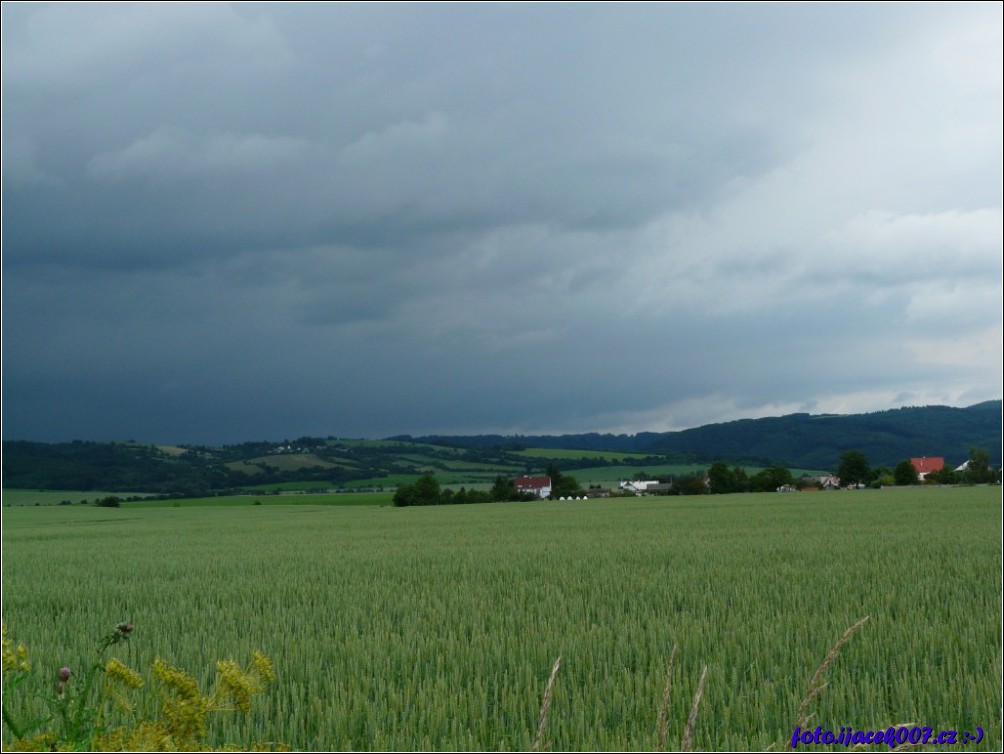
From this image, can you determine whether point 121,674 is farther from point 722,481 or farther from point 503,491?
point 503,491

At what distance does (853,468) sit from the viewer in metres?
84.5

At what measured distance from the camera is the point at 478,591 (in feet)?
39.9

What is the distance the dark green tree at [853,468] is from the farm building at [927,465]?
41.6ft

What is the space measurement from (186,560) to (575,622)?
14.3 meters

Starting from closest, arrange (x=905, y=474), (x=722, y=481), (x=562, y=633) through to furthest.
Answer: (x=562, y=633) < (x=722, y=481) < (x=905, y=474)

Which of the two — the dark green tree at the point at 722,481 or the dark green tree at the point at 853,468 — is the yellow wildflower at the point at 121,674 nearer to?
the dark green tree at the point at 722,481

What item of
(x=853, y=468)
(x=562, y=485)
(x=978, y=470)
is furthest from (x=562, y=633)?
(x=978, y=470)

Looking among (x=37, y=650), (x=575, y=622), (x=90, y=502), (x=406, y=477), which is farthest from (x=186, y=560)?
(x=406, y=477)

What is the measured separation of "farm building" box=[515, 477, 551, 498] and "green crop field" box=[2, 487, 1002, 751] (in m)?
64.2

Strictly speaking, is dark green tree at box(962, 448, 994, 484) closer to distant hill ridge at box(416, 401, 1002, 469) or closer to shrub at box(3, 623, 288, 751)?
distant hill ridge at box(416, 401, 1002, 469)

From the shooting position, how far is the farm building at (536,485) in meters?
84.4

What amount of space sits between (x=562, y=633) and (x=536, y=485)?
260 ft

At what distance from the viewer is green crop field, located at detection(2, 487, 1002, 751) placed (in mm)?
5316

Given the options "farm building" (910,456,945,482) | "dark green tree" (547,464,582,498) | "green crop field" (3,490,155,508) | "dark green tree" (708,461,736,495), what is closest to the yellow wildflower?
"dark green tree" (708,461,736,495)
